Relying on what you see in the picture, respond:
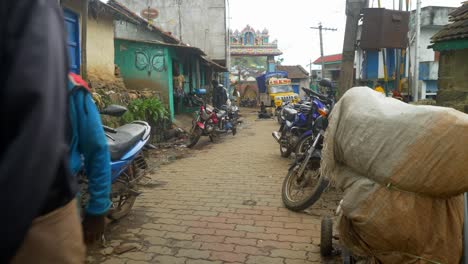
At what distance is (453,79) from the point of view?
6.34m

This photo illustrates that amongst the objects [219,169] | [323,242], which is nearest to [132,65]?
[219,169]

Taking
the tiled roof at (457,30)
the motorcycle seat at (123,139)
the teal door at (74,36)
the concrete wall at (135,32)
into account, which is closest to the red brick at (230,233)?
the motorcycle seat at (123,139)

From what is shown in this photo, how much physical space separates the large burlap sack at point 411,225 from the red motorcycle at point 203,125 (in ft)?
24.0

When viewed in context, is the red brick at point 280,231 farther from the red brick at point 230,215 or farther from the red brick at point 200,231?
the red brick at point 200,231

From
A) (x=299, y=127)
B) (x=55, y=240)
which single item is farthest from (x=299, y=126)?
(x=55, y=240)

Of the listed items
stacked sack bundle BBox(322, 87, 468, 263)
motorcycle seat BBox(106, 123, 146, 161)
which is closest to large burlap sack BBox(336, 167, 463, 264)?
stacked sack bundle BBox(322, 87, 468, 263)

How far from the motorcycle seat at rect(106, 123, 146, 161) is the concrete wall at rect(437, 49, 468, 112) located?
542 cm

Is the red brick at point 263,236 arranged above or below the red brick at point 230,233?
below

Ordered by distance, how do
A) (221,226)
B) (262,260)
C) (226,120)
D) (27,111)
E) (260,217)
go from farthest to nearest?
(226,120)
(260,217)
(221,226)
(262,260)
(27,111)

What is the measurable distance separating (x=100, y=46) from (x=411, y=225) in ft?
28.1

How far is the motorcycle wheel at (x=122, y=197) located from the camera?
11.4 ft

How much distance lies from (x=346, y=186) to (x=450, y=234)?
0.58 meters

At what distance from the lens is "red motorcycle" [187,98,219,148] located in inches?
356

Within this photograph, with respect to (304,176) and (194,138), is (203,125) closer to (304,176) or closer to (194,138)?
(194,138)
